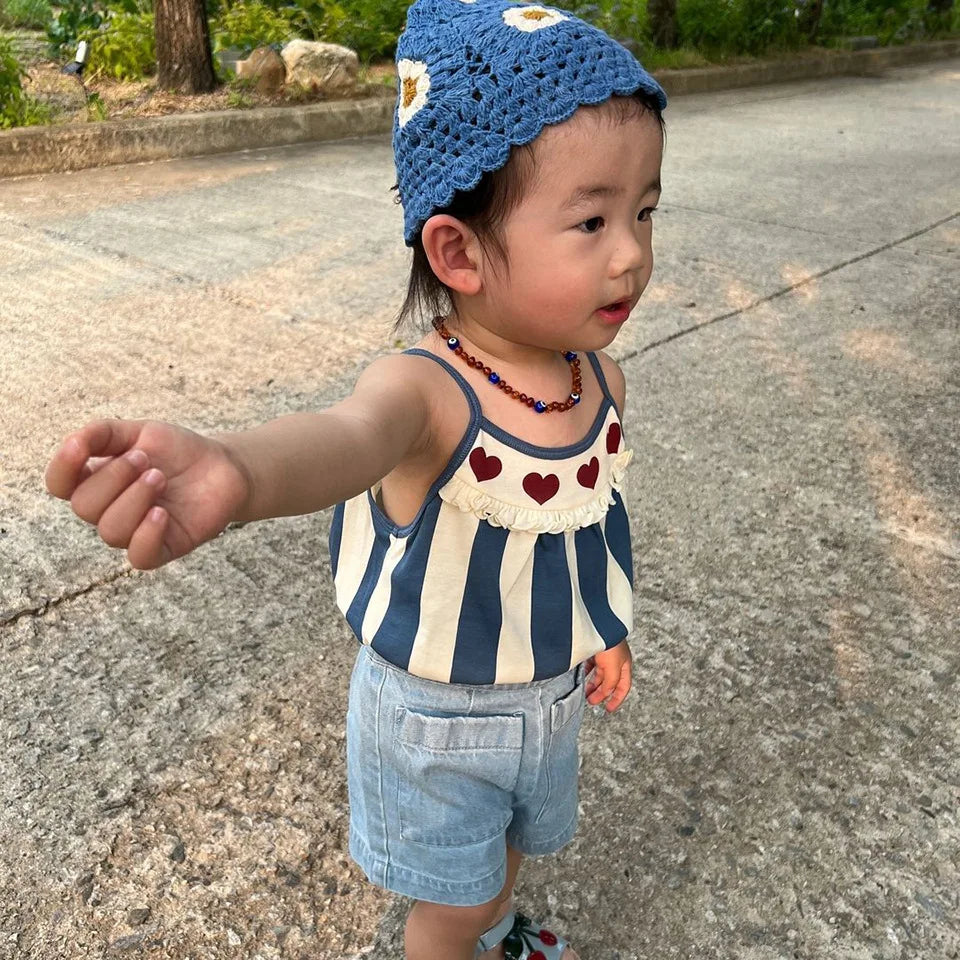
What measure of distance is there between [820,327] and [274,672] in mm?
2736

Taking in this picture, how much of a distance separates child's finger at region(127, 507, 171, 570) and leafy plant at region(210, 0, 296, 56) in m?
8.18

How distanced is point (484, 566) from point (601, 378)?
0.35m

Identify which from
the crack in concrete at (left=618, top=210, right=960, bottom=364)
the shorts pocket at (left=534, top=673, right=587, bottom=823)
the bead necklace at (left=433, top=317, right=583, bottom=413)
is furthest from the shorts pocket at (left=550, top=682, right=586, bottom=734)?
the crack in concrete at (left=618, top=210, right=960, bottom=364)

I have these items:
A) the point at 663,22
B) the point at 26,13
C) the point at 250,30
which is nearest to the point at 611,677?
the point at 250,30

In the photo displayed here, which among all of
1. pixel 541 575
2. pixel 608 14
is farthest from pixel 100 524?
pixel 608 14

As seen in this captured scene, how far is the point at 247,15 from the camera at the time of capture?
827 centimetres

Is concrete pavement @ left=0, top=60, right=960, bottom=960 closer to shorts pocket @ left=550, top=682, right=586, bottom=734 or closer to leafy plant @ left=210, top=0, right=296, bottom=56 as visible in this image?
shorts pocket @ left=550, top=682, right=586, bottom=734

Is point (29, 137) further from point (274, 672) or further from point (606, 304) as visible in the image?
point (606, 304)

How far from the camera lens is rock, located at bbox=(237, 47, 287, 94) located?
24.0 feet

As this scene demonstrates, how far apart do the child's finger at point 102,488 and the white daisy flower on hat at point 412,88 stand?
66cm

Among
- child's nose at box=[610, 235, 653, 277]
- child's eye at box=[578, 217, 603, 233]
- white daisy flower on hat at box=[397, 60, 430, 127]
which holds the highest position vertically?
white daisy flower on hat at box=[397, 60, 430, 127]

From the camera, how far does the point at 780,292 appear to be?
4398mm

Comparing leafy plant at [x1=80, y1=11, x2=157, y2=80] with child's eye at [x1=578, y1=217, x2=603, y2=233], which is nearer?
child's eye at [x1=578, y1=217, x2=603, y2=233]

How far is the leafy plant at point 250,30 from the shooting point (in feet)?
27.0
